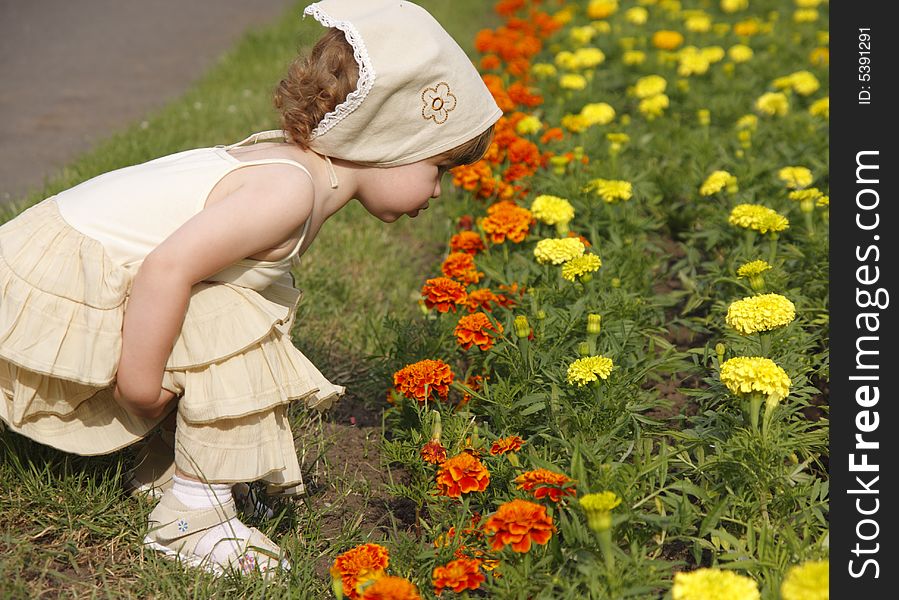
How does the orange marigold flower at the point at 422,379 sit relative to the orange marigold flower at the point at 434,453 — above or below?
above

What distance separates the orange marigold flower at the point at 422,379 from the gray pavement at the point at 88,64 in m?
2.44

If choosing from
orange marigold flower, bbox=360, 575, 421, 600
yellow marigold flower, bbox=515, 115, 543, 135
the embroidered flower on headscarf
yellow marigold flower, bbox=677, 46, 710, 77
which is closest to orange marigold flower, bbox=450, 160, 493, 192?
yellow marigold flower, bbox=515, 115, 543, 135

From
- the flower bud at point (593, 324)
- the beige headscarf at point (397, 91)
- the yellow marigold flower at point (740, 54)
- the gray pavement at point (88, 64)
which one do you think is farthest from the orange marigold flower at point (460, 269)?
the yellow marigold flower at point (740, 54)

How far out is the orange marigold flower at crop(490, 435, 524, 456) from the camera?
8.00 ft

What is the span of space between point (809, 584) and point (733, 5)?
630 centimetres

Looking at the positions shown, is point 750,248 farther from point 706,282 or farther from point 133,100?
point 133,100

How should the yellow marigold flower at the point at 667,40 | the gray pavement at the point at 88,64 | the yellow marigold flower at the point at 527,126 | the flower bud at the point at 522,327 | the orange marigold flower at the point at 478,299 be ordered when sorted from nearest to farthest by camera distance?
the flower bud at the point at 522,327
the orange marigold flower at the point at 478,299
the yellow marigold flower at the point at 527,126
the gray pavement at the point at 88,64
the yellow marigold flower at the point at 667,40

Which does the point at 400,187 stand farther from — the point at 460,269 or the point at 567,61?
the point at 567,61

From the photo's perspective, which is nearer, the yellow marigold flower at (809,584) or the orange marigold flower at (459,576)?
Answer: the yellow marigold flower at (809,584)

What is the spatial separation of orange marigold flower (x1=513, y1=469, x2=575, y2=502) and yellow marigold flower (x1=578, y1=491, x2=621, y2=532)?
6.8 inches

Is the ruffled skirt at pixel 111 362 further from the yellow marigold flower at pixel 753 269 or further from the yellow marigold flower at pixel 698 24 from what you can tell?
the yellow marigold flower at pixel 698 24

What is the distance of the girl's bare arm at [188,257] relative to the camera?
2133 millimetres

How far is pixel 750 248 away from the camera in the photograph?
3.27m

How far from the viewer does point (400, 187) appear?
8.09ft
